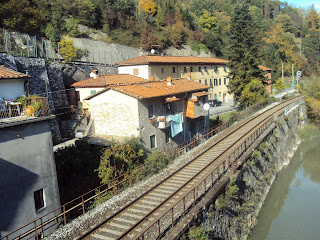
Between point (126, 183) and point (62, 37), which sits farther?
point (62, 37)

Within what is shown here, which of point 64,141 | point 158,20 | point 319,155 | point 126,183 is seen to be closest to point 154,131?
point 126,183

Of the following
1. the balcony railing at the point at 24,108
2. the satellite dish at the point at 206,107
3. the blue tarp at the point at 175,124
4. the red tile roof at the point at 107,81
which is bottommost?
the blue tarp at the point at 175,124

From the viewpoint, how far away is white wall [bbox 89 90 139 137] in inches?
737

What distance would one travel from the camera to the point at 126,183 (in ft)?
47.6

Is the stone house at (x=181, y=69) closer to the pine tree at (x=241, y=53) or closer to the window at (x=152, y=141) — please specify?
the pine tree at (x=241, y=53)

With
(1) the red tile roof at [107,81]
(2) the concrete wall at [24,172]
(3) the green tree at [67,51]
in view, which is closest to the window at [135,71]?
(1) the red tile roof at [107,81]

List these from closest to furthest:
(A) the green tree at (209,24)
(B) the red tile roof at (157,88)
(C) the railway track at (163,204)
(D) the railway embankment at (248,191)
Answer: (C) the railway track at (163,204)
(D) the railway embankment at (248,191)
(B) the red tile roof at (157,88)
(A) the green tree at (209,24)

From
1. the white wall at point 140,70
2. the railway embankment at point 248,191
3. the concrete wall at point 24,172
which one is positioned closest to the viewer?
the concrete wall at point 24,172

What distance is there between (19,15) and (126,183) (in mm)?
29711

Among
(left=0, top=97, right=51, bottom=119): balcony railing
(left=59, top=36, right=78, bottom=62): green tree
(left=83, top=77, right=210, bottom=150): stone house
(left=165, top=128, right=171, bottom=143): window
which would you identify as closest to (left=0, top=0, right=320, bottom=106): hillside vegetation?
(left=59, top=36, right=78, bottom=62): green tree

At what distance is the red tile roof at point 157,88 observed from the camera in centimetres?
1885

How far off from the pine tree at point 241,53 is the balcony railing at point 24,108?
29.5m

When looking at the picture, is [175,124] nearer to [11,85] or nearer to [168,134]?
[168,134]

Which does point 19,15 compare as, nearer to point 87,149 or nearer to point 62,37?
point 62,37
